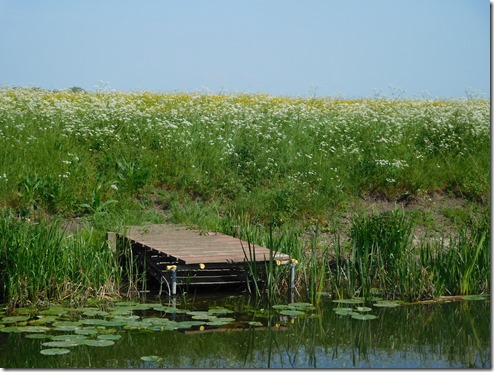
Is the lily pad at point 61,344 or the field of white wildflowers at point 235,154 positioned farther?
the field of white wildflowers at point 235,154

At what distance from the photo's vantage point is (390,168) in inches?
557

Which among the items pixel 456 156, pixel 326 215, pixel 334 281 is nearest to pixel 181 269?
pixel 334 281

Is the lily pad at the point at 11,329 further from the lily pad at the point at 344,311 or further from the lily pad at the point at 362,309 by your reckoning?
the lily pad at the point at 362,309

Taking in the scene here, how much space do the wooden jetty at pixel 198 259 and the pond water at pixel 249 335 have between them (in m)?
0.38

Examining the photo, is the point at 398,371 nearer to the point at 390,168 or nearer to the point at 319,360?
the point at 319,360

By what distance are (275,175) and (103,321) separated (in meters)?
6.29

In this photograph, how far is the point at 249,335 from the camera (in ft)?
25.6

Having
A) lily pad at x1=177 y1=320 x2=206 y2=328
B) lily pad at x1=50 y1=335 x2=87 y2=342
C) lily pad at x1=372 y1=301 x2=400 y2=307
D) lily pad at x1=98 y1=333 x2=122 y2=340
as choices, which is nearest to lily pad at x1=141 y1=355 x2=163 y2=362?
lily pad at x1=98 y1=333 x2=122 y2=340

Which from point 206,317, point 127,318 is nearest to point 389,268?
point 206,317

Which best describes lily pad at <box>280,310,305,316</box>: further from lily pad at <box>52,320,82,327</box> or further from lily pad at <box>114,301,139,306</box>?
lily pad at <box>52,320,82,327</box>

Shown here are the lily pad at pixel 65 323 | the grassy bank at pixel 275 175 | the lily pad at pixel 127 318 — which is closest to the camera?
the lily pad at pixel 65 323

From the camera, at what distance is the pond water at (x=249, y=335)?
23.0 feet

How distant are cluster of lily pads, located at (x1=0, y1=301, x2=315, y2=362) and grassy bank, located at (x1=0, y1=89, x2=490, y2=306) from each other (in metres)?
0.70

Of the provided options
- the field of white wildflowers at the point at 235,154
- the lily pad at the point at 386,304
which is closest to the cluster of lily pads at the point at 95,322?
the lily pad at the point at 386,304
